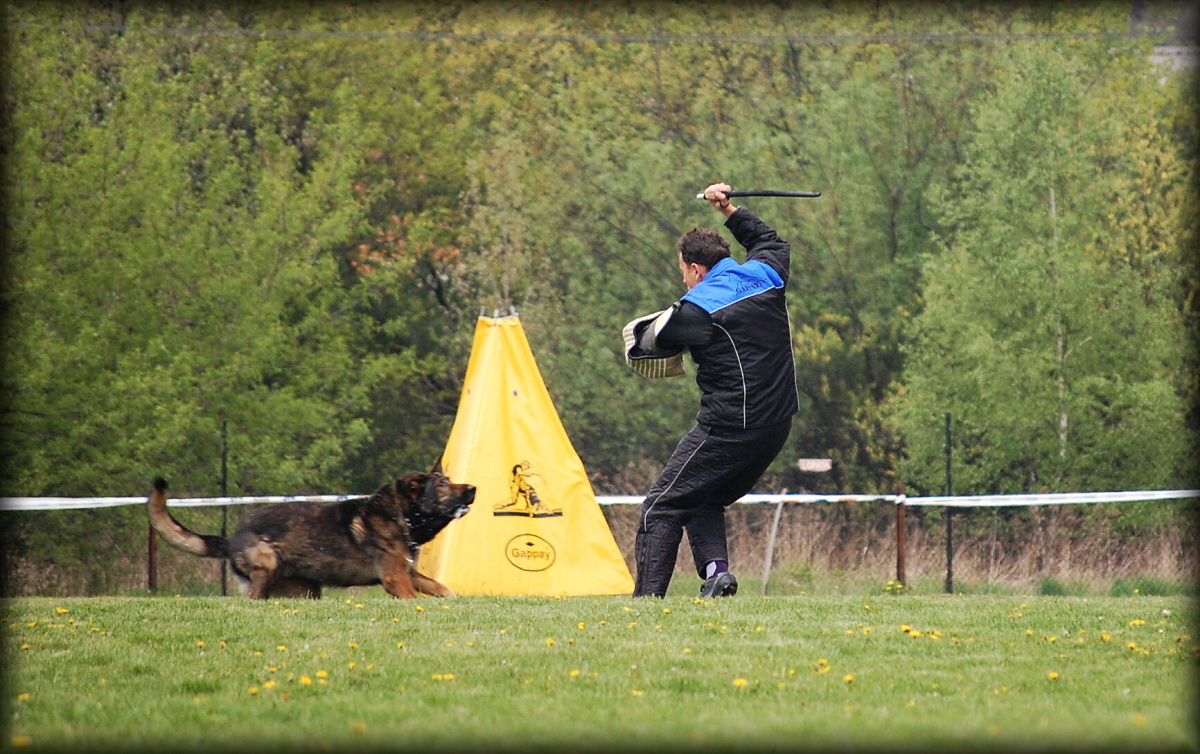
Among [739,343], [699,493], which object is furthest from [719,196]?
[699,493]

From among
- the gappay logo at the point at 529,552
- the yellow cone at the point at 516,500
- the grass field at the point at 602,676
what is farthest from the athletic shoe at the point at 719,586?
the gappay logo at the point at 529,552

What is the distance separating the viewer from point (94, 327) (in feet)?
58.3

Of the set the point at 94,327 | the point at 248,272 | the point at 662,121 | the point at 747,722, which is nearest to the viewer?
the point at 747,722

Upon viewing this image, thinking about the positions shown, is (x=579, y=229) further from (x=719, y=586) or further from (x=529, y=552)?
(x=719, y=586)

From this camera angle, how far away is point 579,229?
23.0m

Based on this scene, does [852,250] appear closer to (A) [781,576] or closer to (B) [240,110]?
(A) [781,576]

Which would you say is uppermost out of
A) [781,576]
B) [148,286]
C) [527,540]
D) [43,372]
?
[148,286]

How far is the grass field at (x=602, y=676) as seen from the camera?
4176 millimetres

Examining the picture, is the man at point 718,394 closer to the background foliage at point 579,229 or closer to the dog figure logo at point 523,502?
the dog figure logo at point 523,502

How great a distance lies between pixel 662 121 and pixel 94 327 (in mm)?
10780

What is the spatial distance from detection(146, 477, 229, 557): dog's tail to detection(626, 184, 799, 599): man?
114 inches

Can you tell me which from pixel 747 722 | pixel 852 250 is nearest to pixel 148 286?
pixel 852 250

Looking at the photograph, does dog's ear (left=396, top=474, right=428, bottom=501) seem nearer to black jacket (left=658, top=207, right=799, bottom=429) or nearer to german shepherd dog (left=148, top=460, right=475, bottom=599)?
german shepherd dog (left=148, top=460, right=475, bottom=599)

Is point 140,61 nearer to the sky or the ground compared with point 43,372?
nearer to the sky
